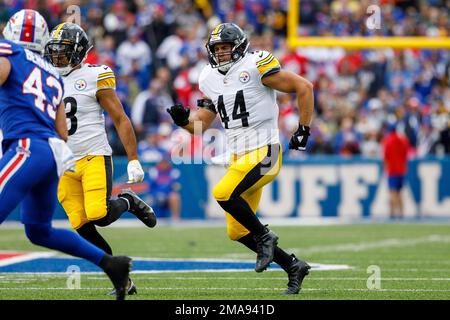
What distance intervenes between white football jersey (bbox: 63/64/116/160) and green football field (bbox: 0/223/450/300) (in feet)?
3.17

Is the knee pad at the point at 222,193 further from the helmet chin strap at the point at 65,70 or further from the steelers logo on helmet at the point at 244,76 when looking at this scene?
the helmet chin strap at the point at 65,70

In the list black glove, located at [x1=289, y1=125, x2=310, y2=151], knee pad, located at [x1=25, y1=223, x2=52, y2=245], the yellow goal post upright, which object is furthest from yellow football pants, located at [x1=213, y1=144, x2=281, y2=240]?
the yellow goal post upright

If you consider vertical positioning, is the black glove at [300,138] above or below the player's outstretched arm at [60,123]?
below

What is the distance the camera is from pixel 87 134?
6.78 meters

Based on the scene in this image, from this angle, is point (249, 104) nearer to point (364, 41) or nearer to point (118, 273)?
point (118, 273)

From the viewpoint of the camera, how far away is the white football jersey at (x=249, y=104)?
22.0 feet

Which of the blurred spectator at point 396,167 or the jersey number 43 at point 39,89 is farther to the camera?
the blurred spectator at point 396,167

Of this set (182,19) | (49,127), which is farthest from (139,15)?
(49,127)

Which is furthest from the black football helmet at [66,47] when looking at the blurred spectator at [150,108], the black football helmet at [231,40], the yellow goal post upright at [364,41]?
the blurred spectator at [150,108]

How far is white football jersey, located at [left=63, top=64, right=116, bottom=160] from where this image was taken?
6.76m

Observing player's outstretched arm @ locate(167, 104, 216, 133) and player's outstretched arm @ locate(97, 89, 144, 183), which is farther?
player's outstretched arm @ locate(167, 104, 216, 133)

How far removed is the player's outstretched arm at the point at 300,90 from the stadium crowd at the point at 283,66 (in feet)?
28.2

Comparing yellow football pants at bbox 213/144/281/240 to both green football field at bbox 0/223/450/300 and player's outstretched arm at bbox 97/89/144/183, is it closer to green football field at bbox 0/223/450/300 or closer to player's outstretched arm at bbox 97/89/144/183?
green football field at bbox 0/223/450/300

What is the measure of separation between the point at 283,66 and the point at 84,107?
9.79 metres
